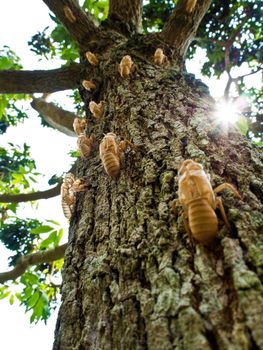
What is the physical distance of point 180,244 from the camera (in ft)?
3.77

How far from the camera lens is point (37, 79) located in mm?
3986

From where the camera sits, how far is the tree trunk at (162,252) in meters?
0.88

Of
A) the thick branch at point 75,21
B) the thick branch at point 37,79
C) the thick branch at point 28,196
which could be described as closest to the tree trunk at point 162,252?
the thick branch at point 37,79

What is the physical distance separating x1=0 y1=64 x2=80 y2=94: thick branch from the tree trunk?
6.89 ft

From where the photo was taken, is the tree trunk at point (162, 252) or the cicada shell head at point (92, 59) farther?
the cicada shell head at point (92, 59)

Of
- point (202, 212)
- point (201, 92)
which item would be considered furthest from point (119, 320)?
point (201, 92)

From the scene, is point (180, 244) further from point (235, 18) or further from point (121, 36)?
point (235, 18)

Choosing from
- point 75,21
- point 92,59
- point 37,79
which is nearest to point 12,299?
point 37,79

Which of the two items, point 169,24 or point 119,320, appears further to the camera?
point 169,24

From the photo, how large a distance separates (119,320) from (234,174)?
79 cm

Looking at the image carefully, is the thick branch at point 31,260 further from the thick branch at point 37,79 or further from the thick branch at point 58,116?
the thick branch at point 58,116

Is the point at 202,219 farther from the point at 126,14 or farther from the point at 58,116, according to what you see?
the point at 58,116

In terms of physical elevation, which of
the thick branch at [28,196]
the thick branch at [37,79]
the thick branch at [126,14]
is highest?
the thick branch at [126,14]

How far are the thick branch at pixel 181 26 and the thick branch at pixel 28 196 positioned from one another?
8.78 ft
